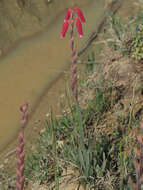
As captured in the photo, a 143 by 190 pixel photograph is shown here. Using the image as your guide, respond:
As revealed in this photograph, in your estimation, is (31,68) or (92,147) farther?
(31,68)

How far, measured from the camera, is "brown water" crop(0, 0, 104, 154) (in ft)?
11.5

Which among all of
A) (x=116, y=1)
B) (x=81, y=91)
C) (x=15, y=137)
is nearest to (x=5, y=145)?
(x=15, y=137)

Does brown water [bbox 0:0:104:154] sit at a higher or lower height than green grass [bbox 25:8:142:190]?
higher

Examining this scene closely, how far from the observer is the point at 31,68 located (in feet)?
13.3

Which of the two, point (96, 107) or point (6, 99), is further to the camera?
point (6, 99)

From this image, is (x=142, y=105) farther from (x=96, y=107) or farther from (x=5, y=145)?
(x=5, y=145)

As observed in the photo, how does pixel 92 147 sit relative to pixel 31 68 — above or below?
below

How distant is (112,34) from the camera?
3.68 meters

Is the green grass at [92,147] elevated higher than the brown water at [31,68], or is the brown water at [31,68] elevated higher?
the brown water at [31,68]

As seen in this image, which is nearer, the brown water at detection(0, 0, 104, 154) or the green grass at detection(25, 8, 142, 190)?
the green grass at detection(25, 8, 142, 190)

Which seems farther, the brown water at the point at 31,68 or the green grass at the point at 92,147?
the brown water at the point at 31,68

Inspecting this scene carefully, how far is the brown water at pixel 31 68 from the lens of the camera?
3514 mm

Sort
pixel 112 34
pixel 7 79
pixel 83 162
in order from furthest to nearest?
pixel 7 79, pixel 112 34, pixel 83 162

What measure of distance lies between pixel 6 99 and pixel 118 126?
58.1 inches
